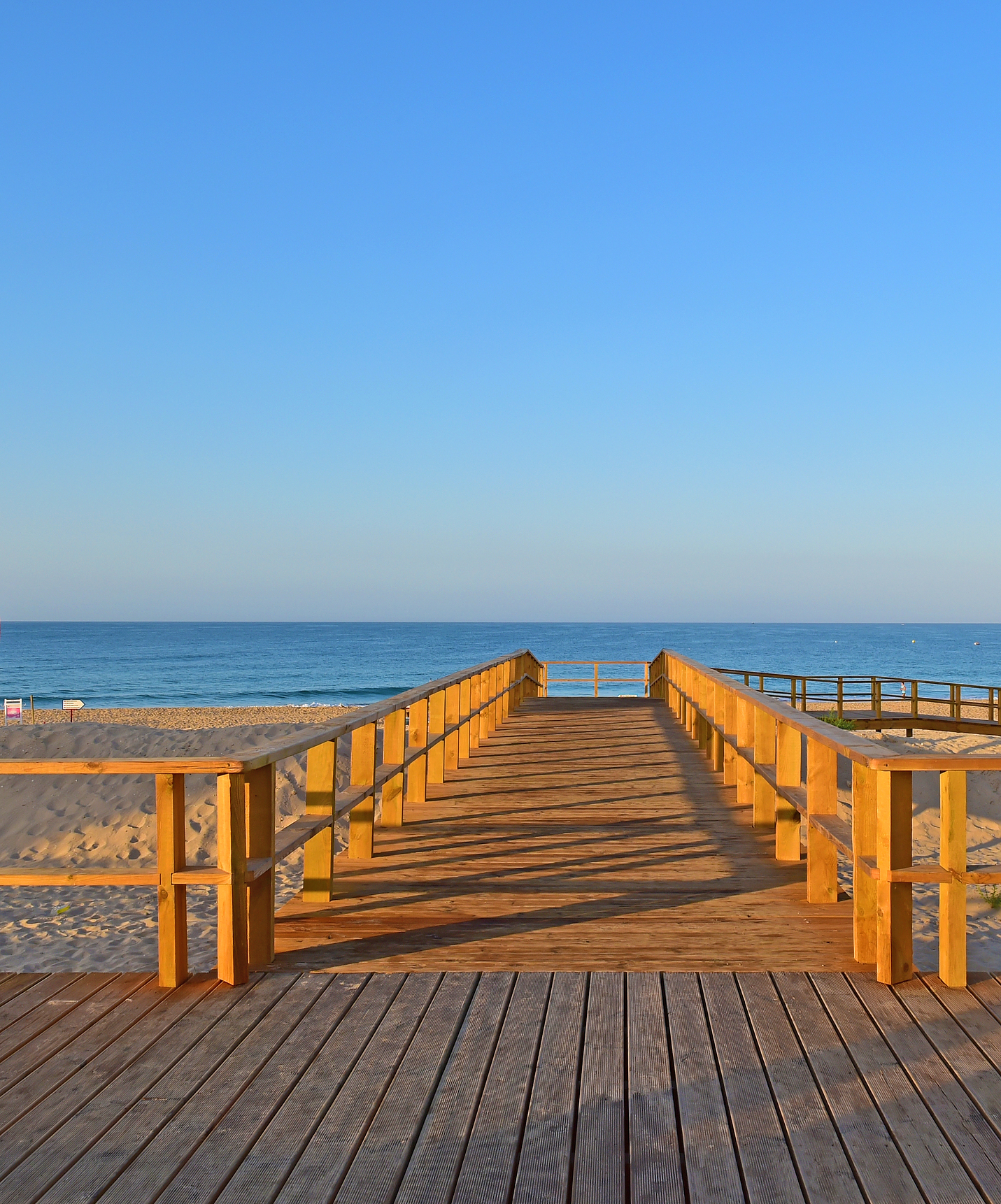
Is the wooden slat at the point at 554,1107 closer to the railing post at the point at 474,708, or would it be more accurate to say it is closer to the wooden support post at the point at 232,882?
the wooden support post at the point at 232,882

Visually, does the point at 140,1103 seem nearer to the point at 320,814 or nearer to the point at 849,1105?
the point at 320,814

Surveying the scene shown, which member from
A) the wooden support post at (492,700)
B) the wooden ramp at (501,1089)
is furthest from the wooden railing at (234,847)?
the wooden support post at (492,700)

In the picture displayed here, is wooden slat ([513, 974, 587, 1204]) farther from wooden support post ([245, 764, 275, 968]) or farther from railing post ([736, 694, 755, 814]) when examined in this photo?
railing post ([736, 694, 755, 814])

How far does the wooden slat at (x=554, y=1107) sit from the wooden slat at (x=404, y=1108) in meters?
0.30

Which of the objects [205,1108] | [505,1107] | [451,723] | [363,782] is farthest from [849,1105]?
[451,723]

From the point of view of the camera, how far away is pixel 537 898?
4934 mm

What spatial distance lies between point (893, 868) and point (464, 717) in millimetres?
5954

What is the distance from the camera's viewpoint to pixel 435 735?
302 inches

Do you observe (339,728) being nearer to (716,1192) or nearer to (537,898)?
(537,898)

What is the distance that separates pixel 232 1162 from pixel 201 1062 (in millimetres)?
645

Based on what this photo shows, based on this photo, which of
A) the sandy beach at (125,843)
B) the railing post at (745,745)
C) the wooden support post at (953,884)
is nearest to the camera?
the wooden support post at (953,884)

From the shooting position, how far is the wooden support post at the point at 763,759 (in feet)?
20.2

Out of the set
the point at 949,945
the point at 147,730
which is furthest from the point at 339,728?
the point at 147,730

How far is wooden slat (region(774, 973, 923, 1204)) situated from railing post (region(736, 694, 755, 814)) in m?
3.16
